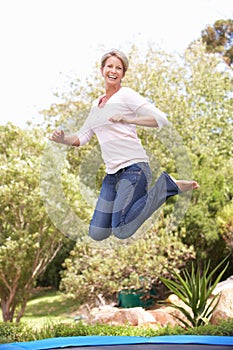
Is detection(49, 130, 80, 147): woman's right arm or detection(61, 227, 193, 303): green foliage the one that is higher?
detection(49, 130, 80, 147): woman's right arm

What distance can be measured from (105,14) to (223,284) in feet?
10.4

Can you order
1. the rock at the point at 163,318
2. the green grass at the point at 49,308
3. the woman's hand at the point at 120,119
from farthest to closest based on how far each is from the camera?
the green grass at the point at 49,308 → the rock at the point at 163,318 → the woman's hand at the point at 120,119

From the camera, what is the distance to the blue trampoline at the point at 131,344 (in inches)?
143

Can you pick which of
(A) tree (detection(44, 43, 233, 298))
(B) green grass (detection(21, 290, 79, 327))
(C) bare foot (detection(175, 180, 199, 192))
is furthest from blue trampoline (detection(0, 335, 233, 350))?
(B) green grass (detection(21, 290, 79, 327))

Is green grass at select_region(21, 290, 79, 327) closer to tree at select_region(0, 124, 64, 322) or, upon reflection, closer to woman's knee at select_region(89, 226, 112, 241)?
tree at select_region(0, 124, 64, 322)

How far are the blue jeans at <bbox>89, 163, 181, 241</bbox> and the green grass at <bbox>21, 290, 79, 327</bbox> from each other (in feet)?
17.4

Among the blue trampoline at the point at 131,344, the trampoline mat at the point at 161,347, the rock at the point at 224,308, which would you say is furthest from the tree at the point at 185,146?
the trampoline mat at the point at 161,347

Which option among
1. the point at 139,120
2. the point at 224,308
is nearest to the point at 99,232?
the point at 139,120

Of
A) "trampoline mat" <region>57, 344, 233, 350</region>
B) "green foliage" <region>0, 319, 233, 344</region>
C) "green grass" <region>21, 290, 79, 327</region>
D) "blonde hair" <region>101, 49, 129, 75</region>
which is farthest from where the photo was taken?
"green grass" <region>21, 290, 79, 327</region>

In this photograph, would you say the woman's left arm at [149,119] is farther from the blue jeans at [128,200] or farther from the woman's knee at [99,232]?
the woman's knee at [99,232]

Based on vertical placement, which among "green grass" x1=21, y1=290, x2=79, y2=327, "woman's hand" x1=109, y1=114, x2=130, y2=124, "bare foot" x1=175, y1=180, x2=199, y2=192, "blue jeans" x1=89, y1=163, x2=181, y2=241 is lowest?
"green grass" x1=21, y1=290, x2=79, y2=327

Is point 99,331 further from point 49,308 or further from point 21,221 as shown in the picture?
point 49,308

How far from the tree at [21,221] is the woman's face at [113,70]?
3.89 m

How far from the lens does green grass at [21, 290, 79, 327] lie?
310 inches
